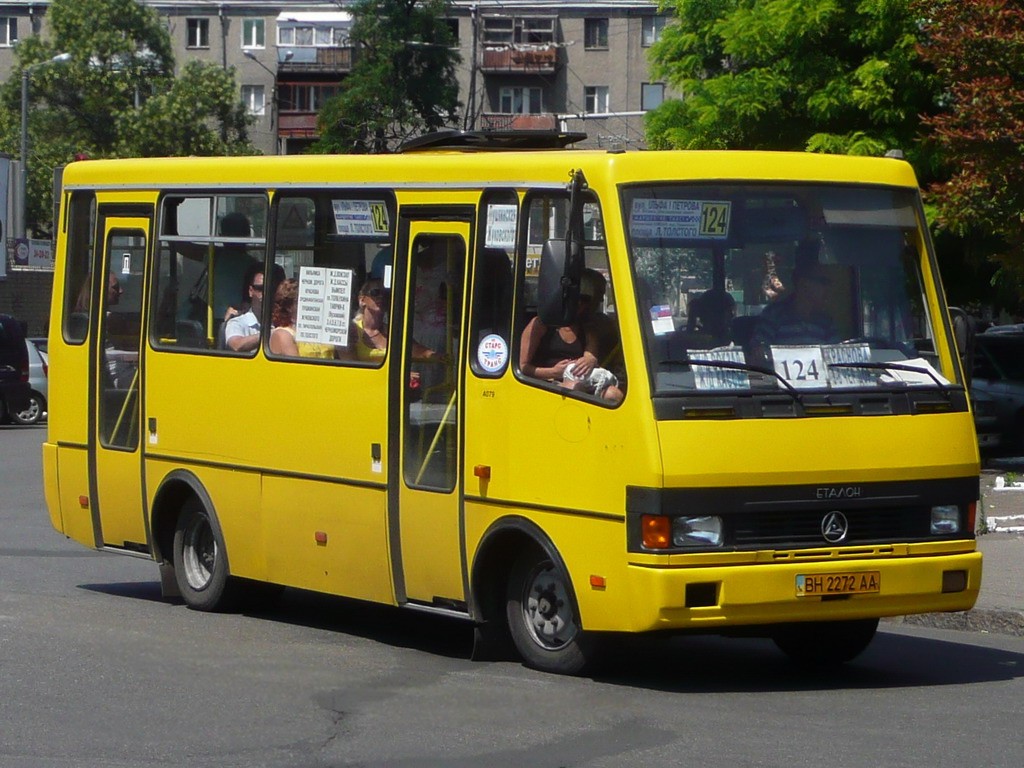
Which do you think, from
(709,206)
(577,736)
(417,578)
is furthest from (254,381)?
(577,736)

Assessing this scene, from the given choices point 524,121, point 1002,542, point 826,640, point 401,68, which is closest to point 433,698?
point 826,640

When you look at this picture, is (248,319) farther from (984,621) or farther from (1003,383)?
(1003,383)

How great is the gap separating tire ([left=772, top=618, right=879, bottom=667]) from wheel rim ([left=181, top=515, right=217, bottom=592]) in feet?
12.6

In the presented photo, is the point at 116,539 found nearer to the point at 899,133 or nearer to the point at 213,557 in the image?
the point at 213,557

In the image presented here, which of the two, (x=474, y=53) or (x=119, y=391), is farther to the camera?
(x=474, y=53)

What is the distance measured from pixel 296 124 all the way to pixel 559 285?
80495mm

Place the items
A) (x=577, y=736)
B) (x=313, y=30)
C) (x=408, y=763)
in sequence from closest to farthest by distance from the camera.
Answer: (x=408, y=763)
(x=577, y=736)
(x=313, y=30)

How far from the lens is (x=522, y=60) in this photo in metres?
85.0

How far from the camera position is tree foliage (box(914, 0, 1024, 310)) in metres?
20.2

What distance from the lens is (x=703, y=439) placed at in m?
8.73

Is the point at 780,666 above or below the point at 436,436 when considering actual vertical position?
below

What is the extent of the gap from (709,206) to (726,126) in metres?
17.7

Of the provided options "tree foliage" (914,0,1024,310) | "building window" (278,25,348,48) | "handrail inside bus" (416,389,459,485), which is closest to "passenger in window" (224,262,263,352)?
"handrail inside bus" (416,389,459,485)

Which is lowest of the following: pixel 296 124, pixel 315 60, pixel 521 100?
pixel 296 124
